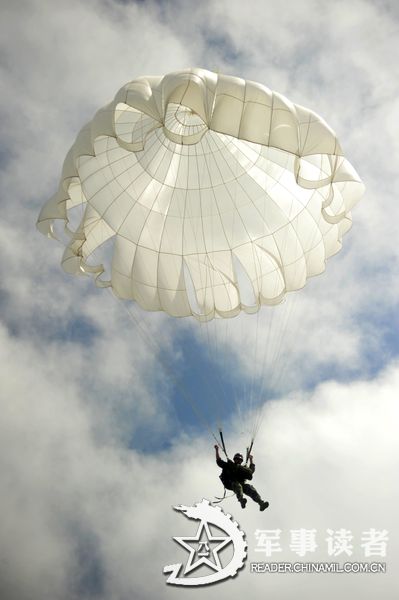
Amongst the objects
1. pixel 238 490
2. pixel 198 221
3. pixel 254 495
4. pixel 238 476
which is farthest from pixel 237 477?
pixel 198 221

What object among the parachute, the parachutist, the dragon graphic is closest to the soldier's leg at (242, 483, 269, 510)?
the parachutist

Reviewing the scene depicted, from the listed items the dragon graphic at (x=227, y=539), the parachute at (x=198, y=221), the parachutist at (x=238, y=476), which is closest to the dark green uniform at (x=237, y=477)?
the parachutist at (x=238, y=476)

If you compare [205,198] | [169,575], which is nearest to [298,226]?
[205,198]

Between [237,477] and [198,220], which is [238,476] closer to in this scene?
[237,477]

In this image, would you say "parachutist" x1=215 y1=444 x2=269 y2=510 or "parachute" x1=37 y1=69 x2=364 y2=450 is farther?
"parachute" x1=37 y1=69 x2=364 y2=450

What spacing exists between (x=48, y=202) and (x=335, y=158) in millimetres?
7551

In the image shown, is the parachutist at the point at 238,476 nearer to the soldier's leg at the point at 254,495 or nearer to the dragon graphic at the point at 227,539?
the soldier's leg at the point at 254,495

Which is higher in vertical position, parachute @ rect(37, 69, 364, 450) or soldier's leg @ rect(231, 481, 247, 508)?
parachute @ rect(37, 69, 364, 450)

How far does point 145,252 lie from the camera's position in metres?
16.5

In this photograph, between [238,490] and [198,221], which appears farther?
[198,221]

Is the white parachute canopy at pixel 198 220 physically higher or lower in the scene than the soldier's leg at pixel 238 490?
higher

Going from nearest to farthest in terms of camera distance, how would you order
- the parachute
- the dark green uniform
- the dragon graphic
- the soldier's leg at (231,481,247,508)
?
1. the soldier's leg at (231,481,247,508)
2. the dark green uniform
3. the dragon graphic
4. the parachute

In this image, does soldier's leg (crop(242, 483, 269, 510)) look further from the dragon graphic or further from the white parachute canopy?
the white parachute canopy

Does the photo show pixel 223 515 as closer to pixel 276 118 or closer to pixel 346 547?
pixel 346 547
